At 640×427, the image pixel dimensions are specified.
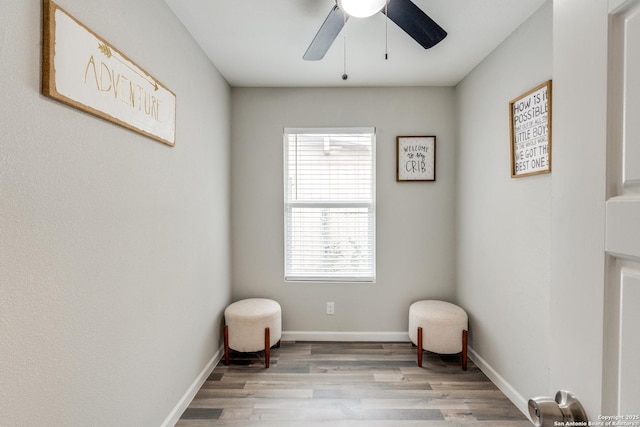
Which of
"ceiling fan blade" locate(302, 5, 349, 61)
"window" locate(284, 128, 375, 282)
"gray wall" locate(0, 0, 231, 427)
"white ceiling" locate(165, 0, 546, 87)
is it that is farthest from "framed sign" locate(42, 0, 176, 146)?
"window" locate(284, 128, 375, 282)

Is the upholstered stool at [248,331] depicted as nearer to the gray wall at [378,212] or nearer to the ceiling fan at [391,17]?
the gray wall at [378,212]

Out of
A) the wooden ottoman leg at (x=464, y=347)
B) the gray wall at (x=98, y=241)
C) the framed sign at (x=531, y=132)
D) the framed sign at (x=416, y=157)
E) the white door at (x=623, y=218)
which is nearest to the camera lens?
the white door at (x=623, y=218)

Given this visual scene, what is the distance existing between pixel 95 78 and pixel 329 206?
2.17 m

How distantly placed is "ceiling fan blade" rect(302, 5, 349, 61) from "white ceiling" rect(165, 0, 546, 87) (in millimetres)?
222

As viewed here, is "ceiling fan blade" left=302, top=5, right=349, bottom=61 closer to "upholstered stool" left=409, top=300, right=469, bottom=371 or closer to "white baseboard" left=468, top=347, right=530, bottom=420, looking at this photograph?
"upholstered stool" left=409, top=300, right=469, bottom=371

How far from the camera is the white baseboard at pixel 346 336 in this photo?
3.01 meters

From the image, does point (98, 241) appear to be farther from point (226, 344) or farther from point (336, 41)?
point (336, 41)

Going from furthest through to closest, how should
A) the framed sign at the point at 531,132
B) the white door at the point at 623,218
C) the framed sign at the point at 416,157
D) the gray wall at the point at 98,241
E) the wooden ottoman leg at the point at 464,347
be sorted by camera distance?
1. the framed sign at the point at 416,157
2. the wooden ottoman leg at the point at 464,347
3. the framed sign at the point at 531,132
4. the gray wall at the point at 98,241
5. the white door at the point at 623,218

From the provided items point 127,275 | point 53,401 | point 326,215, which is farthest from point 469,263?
point 53,401

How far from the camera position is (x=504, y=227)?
222cm

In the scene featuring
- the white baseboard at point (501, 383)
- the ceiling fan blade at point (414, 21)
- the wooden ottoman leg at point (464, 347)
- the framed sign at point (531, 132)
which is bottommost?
the white baseboard at point (501, 383)

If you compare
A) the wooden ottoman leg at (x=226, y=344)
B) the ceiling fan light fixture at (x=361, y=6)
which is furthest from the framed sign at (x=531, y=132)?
the wooden ottoman leg at (x=226, y=344)

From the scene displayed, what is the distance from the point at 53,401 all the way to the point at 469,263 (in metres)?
2.82

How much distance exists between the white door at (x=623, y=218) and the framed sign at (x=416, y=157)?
98.9 inches
